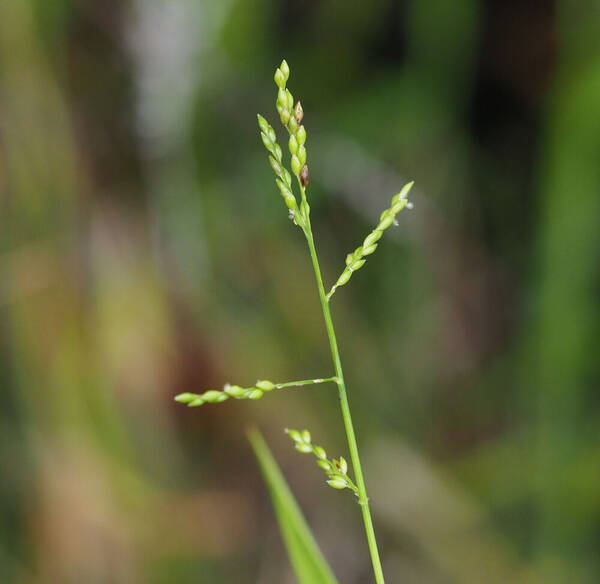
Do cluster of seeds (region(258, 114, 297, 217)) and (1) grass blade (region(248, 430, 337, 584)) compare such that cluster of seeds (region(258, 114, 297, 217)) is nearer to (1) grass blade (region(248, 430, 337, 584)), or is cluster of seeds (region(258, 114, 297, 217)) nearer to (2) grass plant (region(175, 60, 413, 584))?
(2) grass plant (region(175, 60, 413, 584))

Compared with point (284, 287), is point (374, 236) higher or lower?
lower

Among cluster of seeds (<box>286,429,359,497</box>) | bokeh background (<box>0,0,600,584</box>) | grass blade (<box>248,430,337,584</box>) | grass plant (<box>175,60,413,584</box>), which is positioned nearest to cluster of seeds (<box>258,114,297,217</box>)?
grass plant (<box>175,60,413,584</box>)

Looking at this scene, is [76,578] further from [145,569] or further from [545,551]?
[545,551]

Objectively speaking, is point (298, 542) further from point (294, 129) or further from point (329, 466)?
point (294, 129)

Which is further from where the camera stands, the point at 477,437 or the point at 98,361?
the point at 477,437

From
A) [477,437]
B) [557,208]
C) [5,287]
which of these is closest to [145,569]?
[5,287]

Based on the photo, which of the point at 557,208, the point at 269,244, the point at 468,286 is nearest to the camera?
the point at 557,208

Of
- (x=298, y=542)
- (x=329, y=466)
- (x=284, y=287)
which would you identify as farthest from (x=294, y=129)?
(x=284, y=287)

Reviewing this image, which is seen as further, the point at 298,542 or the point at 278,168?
the point at 298,542

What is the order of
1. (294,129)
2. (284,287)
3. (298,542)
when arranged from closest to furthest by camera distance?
(294,129) → (298,542) → (284,287)
